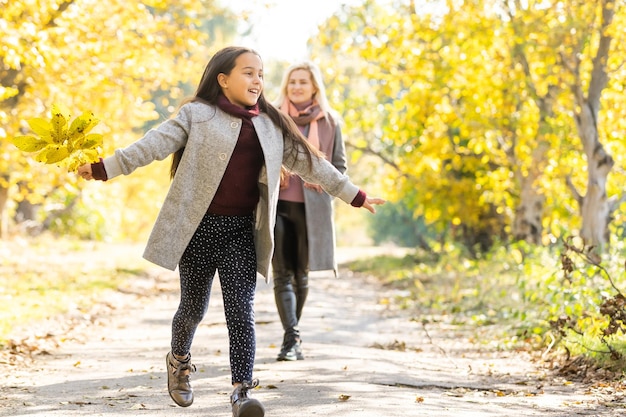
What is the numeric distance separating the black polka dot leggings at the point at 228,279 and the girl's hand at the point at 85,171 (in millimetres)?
629

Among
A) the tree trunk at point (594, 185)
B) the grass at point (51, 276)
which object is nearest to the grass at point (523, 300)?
the tree trunk at point (594, 185)

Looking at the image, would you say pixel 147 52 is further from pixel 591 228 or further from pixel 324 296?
pixel 591 228

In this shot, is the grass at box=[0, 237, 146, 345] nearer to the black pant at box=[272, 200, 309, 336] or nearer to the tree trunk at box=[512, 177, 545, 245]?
the black pant at box=[272, 200, 309, 336]

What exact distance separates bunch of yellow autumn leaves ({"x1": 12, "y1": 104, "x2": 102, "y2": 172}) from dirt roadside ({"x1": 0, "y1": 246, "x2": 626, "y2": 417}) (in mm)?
1368

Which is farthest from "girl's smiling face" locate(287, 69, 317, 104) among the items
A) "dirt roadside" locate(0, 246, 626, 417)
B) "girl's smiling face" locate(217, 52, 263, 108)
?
"girl's smiling face" locate(217, 52, 263, 108)

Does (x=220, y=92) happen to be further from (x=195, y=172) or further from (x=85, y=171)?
(x=85, y=171)

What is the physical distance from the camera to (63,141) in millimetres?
4461

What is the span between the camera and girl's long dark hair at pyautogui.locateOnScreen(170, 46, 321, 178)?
4836mm

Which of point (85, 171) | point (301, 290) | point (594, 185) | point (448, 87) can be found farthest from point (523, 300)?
point (85, 171)

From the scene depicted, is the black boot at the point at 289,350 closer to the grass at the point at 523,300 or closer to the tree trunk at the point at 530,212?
the grass at the point at 523,300

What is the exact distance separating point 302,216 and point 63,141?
268 cm

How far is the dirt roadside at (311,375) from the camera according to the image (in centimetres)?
509

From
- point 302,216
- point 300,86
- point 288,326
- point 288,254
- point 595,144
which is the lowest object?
point 288,326

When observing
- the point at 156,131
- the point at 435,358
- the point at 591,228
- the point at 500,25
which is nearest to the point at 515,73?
the point at 500,25
